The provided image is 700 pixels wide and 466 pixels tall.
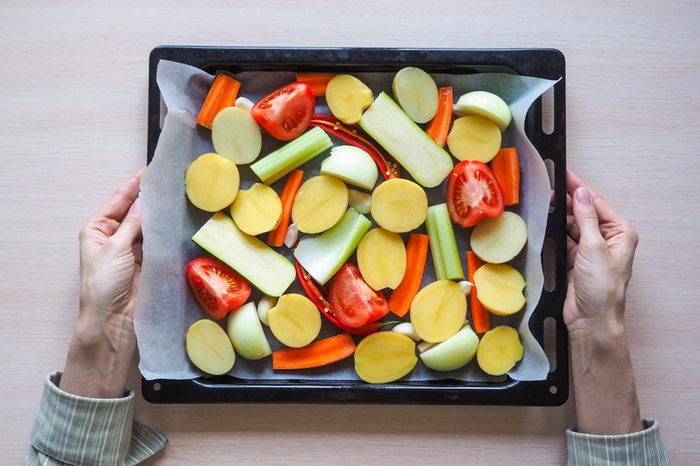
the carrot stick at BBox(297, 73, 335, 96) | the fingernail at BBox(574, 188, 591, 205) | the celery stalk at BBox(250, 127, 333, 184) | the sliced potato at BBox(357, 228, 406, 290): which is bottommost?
the sliced potato at BBox(357, 228, 406, 290)

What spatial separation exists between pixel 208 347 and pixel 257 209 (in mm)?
271

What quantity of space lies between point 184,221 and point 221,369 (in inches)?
11.2

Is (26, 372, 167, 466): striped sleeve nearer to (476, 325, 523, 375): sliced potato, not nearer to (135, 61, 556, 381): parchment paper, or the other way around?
(135, 61, 556, 381): parchment paper

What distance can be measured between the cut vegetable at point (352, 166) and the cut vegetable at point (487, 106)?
204mm

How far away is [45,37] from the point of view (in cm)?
131

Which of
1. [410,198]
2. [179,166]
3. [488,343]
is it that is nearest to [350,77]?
[410,198]

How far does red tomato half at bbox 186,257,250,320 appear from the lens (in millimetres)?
1204

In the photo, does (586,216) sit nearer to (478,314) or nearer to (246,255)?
(478,314)

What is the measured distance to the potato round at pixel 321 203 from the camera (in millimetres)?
1233

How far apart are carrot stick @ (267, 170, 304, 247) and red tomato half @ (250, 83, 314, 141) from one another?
77 millimetres

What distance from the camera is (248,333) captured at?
47.6 inches

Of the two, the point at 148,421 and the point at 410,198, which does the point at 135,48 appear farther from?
the point at 148,421

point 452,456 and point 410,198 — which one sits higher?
point 410,198

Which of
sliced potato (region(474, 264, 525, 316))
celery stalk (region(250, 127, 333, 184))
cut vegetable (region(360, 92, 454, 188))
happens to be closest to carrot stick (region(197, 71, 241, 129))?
celery stalk (region(250, 127, 333, 184))
